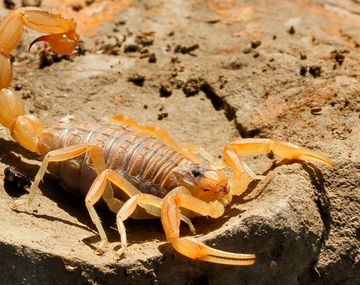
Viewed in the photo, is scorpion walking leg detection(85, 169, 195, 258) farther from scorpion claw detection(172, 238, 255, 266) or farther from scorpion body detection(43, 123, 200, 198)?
scorpion claw detection(172, 238, 255, 266)

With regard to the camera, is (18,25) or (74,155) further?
(18,25)

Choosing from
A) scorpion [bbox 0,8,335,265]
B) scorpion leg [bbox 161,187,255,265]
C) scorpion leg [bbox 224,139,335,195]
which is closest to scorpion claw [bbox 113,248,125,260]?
scorpion [bbox 0,8,335,265]

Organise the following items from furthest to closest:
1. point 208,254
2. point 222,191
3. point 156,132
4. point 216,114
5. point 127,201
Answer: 1. point 216,114
2. point 156,132
3. point 222,191
4. point 127,201
5. point 208,254

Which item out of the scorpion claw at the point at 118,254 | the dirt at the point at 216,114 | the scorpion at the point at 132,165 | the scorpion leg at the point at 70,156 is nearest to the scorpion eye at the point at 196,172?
the scorpion at the point at 132,165

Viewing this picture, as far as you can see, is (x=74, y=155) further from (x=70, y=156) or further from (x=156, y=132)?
A: (x=156, y=132)

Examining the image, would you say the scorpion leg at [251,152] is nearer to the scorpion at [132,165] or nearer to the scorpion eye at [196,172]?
the scorpion at [132,165]

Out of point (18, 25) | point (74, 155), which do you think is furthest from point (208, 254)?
point (18, 25)

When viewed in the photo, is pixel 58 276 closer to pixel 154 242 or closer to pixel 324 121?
pixel 154 242
